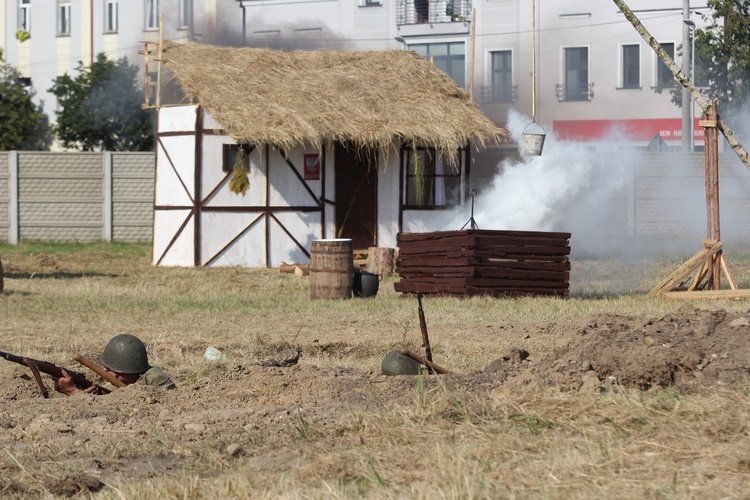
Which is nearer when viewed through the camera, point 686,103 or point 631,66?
point 686,103

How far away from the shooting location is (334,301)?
16.4 metres

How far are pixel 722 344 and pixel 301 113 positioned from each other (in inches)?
567

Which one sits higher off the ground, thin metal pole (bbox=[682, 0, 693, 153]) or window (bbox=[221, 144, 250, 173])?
thin metal pole (bbox=[682, 0, 693, 153])

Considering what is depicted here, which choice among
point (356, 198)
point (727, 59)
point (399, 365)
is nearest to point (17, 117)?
point (356, 198)

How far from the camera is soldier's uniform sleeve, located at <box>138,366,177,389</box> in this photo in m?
9.12

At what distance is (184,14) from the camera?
146 ft

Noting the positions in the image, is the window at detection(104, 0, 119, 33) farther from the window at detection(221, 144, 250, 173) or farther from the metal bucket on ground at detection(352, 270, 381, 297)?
the metal bucket on ground at detection(352, 270, 381, 297)

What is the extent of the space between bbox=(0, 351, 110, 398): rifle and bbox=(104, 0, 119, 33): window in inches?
1578

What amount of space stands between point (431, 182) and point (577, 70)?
21.6 metres

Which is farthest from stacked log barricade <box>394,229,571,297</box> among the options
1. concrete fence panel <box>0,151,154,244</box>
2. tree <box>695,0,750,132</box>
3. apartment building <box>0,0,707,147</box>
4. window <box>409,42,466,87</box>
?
window <box>409,42,466,87</box>

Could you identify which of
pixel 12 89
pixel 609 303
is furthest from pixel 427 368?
pixel 12 89

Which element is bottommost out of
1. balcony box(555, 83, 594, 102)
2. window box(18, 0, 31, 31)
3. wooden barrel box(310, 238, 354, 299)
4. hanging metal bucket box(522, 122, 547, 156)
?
wooden barrel box(310, 238, 354, 299)

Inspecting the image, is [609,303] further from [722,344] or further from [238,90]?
[238,90]

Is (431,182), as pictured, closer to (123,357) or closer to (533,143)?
(533,143)
